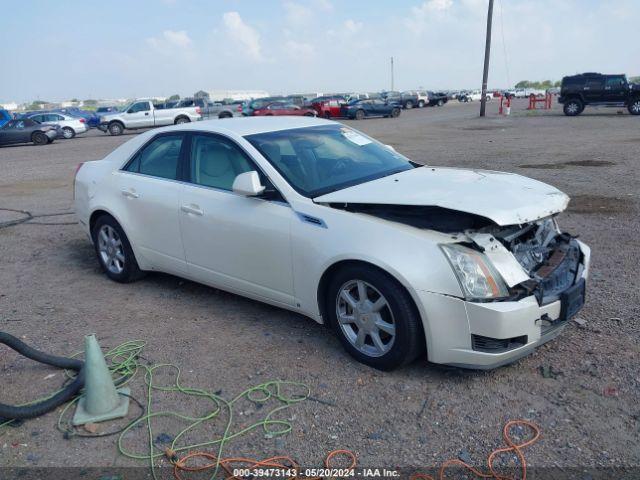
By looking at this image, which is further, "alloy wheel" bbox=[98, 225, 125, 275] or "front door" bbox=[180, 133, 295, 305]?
"alloy wheel" bbox=[98, 225, 125, 275]

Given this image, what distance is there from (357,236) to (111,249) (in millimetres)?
3044

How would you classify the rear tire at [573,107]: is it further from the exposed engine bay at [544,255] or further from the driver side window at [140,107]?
the exposed engine bay at [544,255]

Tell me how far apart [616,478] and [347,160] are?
2907mm

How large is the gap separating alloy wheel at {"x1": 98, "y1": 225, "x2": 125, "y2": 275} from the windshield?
1.91 metres

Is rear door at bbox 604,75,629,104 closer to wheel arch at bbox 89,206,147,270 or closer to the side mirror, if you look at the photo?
wheel arch at bbox 89,206,147,270

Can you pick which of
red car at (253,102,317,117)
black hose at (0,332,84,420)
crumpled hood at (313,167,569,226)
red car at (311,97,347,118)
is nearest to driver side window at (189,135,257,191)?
crumpled hood at (313,167,569,226)

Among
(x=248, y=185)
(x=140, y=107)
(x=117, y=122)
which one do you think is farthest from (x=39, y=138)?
(x=248, y=185)

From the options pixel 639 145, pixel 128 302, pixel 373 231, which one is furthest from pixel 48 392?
pixel 639 145

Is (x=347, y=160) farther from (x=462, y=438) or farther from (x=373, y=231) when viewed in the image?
(x=462, y=438)

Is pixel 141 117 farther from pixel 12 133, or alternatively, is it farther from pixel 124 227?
pixel 124 227

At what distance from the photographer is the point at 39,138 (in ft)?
88.8

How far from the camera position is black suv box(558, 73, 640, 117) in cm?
2885

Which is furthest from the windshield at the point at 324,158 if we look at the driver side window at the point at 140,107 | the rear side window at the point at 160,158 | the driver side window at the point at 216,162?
the driver side window at the point at 140,107

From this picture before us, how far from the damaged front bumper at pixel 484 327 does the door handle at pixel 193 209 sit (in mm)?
2053
